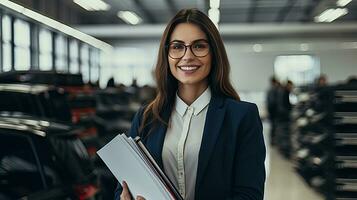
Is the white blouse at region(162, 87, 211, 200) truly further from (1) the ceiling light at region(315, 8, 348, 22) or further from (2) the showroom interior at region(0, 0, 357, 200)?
(1) the ceiling light at region(315, 8, 348, 22)

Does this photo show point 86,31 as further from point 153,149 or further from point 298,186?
point 153,149

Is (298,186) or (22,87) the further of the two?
(298,186)

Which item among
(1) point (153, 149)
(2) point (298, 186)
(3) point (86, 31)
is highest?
(3) point (86, 31)

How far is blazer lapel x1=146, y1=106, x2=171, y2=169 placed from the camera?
5.42 ft

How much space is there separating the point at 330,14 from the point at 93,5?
7.89 meters

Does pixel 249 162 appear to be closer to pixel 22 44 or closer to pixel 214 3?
pixel 22 44

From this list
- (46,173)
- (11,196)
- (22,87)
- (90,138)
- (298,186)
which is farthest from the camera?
(298,186)

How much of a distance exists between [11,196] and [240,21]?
19.6m

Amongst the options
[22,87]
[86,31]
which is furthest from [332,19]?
[22,87]

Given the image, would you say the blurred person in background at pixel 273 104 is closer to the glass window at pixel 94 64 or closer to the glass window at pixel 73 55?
the glass window at pixel 73 55

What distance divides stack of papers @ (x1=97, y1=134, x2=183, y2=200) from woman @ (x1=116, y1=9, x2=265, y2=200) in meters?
0.06

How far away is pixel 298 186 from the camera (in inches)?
297

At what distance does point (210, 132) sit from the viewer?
63.6 inches

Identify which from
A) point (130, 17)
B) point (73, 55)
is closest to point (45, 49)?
point (130, 17)
